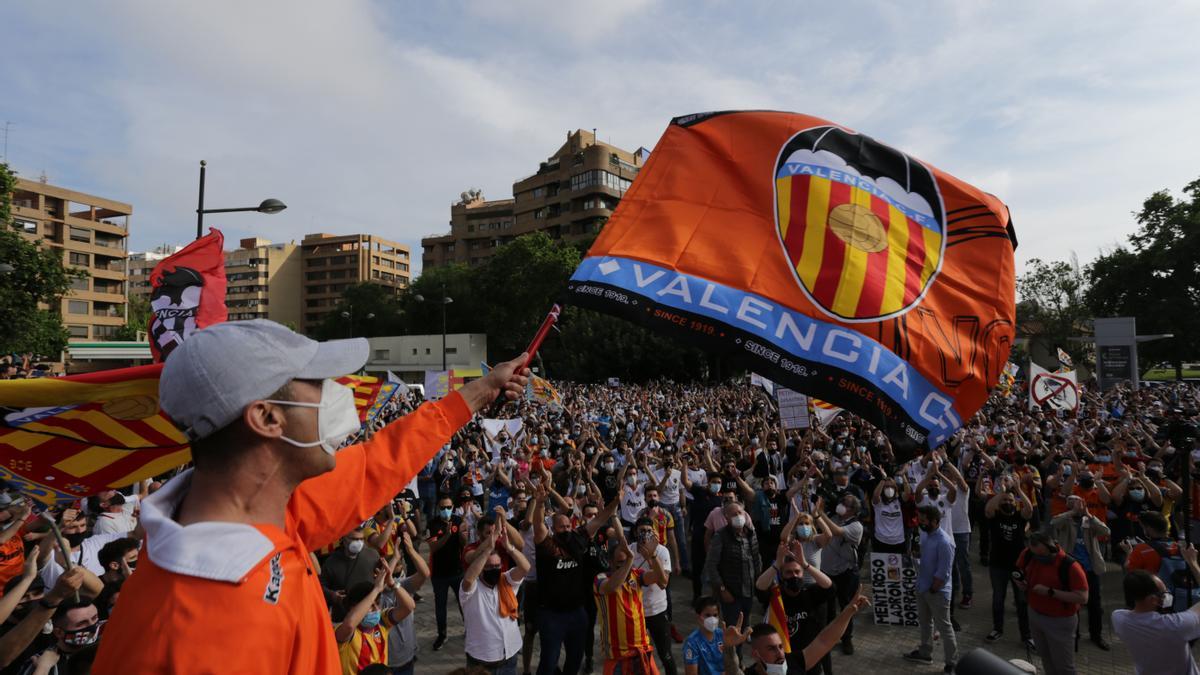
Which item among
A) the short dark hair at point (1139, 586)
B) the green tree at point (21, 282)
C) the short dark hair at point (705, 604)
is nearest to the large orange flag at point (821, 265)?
the short dark hair at point (1139, 586)

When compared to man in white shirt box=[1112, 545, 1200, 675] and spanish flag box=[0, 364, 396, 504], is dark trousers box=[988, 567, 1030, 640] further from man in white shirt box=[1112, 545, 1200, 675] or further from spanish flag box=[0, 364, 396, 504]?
spanish flag box=[0, 364, 396, 504]

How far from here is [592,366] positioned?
51.6 m

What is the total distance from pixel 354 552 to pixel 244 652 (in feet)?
19.9

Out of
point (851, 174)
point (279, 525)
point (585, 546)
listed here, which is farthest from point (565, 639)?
point (279, 525)

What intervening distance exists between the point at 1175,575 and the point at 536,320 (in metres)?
59.6

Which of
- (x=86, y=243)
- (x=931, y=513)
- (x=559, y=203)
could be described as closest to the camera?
(x=931, y=513)

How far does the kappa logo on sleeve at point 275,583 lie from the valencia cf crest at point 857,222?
10.5 ft

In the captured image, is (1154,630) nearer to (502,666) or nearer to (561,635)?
(561,635)

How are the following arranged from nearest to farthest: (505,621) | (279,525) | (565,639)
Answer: (279,525) < (505,621) < (565,639)

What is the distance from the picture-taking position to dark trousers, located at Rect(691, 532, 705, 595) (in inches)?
401

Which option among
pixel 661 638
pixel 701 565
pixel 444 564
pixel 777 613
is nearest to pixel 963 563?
pixel 701 565

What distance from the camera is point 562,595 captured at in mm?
6809

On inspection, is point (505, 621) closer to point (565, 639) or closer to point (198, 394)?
point (565, 639)

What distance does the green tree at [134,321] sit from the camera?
75562 mm
